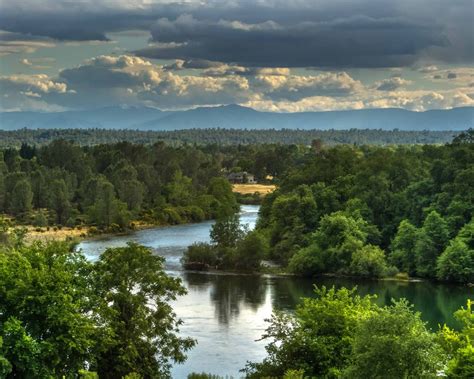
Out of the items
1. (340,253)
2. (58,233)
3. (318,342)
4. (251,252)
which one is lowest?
(58,233)

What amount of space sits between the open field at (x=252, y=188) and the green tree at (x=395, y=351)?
12774 cm

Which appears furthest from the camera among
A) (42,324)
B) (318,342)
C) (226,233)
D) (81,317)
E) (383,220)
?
(383,220)

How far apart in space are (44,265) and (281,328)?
36.3 ft

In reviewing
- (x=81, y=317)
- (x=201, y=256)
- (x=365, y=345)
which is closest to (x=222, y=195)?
(x=201, y=256)

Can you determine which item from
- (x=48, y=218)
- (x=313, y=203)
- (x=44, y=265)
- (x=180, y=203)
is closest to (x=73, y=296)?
(x=44, y=265)

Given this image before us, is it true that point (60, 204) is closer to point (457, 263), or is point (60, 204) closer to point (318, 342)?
point (457, 263)

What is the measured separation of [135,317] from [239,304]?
26.6 metres

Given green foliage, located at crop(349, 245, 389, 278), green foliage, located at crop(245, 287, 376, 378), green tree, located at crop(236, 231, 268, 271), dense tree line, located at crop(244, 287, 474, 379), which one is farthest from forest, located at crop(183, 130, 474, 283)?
green foliage, located at crop(245, 287, 376, 378)

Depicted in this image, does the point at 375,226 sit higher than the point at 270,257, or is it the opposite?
the point at 375,226

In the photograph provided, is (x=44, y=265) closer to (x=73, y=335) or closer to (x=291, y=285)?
(x=73, y=335)

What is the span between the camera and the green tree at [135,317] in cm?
3456

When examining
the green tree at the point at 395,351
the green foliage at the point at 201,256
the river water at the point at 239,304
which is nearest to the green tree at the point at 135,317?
the river water at the point at 239,304

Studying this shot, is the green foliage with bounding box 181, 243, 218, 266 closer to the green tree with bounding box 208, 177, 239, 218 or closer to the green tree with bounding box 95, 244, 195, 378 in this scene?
the green tree with bounding box 95, 244, 195, 378

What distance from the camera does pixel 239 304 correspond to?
61906 mm
